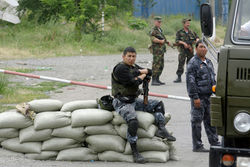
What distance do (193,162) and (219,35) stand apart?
24.9 meters

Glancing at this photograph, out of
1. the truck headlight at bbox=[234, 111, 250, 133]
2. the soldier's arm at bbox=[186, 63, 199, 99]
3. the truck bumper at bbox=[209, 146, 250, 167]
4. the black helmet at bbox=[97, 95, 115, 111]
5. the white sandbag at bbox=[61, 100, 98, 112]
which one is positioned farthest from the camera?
the soldier's arm at bbox=[186, 63, 199, 99]

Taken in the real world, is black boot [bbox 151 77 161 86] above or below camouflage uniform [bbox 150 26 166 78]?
below

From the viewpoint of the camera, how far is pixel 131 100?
772 centimetres

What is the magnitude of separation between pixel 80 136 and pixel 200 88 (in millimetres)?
1813

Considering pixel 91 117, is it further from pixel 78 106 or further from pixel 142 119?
pixel 142 119

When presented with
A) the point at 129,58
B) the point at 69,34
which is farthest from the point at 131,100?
the point at 69,34

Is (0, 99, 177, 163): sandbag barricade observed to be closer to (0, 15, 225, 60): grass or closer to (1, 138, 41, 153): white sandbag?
(1, 138, 41, 153): white sandbag

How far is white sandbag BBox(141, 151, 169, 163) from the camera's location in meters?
7.60

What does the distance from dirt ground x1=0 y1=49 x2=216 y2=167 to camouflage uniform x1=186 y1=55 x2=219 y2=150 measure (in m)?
0.30

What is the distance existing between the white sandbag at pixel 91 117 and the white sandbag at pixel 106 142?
19 centimetres

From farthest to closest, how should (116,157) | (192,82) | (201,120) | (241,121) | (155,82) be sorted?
1. (155,82)
2. (201,120)
3. (192,82)
4. (116,157)
5. (241,121)

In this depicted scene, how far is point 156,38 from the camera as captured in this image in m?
16.1

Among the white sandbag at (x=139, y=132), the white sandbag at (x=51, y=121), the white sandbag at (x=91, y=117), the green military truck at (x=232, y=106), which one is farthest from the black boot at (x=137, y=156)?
the green military truck at (x=232, y=106)


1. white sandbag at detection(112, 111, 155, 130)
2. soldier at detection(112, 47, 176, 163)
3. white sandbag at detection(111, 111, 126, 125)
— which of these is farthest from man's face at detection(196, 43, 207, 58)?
white sandbag at detection(111, 111, 126, 125)
